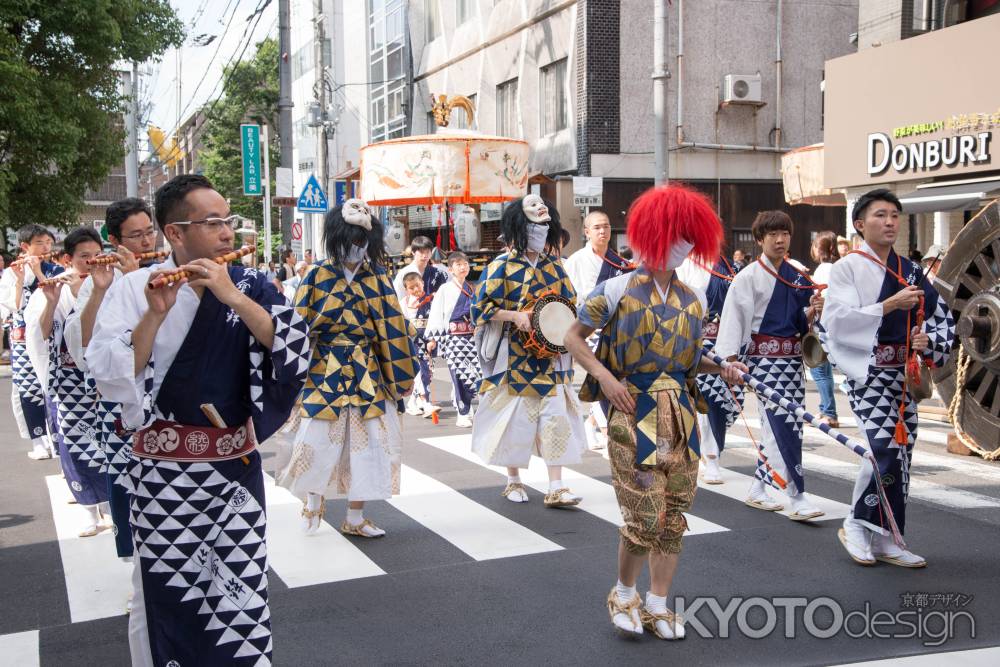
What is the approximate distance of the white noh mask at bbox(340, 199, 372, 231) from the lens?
550cm

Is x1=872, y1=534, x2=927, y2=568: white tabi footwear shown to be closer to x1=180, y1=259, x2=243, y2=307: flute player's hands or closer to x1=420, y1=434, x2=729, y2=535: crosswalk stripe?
x1=420, y1=434, x2=729, y2=535: crosswalk stripe

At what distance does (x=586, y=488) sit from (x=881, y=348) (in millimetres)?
2626

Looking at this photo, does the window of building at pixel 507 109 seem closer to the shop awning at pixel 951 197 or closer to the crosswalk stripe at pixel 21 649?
the shop awning at pixel 951 197

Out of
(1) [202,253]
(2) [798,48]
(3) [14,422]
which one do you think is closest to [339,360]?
(1) [202,253]

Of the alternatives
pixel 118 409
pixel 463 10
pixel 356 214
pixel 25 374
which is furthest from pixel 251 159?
pixel 118 409

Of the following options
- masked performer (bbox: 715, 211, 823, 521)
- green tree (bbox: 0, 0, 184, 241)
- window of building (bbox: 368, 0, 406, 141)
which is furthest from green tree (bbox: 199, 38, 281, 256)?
masked performer (bbox: 715, 211, 823, 521)

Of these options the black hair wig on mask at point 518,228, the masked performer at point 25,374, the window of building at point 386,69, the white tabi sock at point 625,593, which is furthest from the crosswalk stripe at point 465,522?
the window of building at point 386,69

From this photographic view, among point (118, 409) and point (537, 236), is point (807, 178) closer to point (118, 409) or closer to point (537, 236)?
point (537, 236)

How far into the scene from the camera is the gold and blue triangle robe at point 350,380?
5512 mm

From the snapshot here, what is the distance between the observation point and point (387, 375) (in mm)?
5656

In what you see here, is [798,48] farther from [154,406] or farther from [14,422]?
[154,406]

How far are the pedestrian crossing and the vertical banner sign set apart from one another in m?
14.5

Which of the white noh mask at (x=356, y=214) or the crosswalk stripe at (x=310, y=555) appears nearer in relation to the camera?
the crosswalk stripe at (x=310, y=555)

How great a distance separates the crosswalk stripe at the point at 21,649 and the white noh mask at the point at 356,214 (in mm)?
2678
